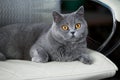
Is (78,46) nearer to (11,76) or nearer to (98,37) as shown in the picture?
(98,37)

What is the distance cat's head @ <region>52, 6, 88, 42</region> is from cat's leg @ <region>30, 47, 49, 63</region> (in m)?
0.11

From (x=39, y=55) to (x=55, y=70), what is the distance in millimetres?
149

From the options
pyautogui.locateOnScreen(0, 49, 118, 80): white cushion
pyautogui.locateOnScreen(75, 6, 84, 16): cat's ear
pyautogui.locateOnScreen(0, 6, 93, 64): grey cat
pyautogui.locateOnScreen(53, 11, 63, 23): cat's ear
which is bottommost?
pyautogui.locateOnScreen(0, 49, 118, 80): white cushion

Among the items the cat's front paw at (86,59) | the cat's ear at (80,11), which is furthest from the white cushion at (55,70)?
the cat's ear at (80,11)

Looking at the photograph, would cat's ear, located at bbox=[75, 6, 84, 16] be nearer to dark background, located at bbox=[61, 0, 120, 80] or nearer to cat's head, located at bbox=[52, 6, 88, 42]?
cat's head, located at bbox=[52, 6, 88, 42]

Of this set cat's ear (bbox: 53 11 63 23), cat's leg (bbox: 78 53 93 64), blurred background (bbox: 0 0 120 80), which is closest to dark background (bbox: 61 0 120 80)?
blurred background (bbox: 0 0 120 80)

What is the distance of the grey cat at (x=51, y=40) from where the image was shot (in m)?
1.25

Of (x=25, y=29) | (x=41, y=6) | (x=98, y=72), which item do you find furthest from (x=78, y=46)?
(x=41, y=6)

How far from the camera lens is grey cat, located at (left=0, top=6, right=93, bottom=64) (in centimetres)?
125

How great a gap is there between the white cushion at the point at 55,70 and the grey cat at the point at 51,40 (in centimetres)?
5

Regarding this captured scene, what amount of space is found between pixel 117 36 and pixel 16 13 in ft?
2.07

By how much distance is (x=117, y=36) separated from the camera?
1381mm

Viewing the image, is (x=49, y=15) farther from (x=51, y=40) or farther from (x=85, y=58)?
(x=85, y=58)

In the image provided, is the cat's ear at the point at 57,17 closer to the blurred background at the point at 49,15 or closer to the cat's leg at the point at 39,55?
the cat's leg at the point at 39,55
